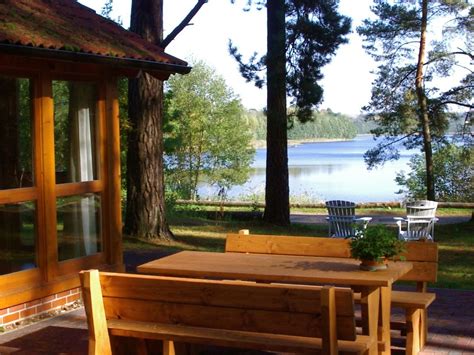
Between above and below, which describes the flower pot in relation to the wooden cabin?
below

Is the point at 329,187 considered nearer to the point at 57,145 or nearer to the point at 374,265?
the point at 57,145

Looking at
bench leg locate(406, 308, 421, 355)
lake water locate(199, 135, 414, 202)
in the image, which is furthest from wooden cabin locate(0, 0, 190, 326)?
lake water locate(199, 135, 414, 202)

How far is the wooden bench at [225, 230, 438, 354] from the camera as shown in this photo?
5.39 metres

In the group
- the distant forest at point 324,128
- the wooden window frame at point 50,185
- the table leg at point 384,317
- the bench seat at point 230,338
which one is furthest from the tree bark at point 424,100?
the distant forest at point 324,128

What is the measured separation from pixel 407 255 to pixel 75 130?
151 inches

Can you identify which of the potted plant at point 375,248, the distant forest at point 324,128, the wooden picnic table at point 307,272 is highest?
the distant forest at point 324,128

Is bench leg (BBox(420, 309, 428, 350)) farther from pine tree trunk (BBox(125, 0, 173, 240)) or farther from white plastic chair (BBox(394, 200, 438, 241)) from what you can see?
pine tree trunk (BBox(125, 0, 173, 240))

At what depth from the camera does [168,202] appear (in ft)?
69.6

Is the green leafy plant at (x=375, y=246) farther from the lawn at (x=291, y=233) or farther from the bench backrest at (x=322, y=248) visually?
the lawn at (x=291, y=233)

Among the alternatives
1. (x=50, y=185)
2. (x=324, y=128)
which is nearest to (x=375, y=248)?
(x=50, y=185)

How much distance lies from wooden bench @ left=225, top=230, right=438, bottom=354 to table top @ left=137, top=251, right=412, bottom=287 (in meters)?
0.22

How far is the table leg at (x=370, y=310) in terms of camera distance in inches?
186

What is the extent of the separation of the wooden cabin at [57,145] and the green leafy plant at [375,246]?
3.26 metres

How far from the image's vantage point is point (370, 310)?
475cm
